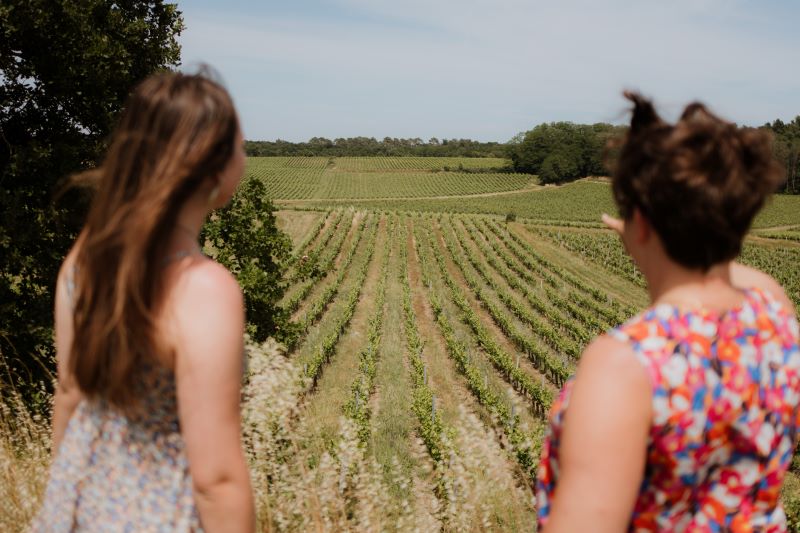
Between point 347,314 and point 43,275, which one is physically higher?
point 43,275

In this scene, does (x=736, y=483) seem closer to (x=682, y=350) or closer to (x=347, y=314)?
(x=682, y=350)

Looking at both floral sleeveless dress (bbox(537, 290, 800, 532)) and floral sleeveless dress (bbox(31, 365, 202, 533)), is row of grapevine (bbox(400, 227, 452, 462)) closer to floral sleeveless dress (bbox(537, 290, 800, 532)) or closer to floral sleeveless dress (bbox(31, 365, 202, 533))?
floral sleeveless dress (bbox(31, 365, 202, 533))

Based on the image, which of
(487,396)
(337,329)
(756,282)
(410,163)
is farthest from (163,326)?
(410,163)

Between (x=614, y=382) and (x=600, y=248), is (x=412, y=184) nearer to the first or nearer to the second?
(x=600, y=248)

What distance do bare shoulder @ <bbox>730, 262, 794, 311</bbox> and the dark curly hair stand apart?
33 centimetres

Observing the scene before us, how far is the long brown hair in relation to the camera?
156 centimetres

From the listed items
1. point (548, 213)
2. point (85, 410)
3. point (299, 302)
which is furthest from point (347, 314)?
point (548, 213)

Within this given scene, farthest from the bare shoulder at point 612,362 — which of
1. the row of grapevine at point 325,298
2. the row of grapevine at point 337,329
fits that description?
the row of grapevine at point 325,298

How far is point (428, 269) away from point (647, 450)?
3638 centimetres

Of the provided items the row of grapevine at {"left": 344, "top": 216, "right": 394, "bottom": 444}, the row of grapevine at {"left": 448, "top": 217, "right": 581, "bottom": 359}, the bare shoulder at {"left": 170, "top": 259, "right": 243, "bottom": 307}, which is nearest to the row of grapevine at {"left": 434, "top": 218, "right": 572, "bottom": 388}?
the row of grapevine at {"left": 448, "top": 217, "right": 581, "bottom": 359}

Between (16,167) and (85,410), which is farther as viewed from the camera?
(16,167)

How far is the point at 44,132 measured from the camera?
32.0ft

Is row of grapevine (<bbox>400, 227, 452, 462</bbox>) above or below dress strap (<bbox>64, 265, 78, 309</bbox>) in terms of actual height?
below

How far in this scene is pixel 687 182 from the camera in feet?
4.39
